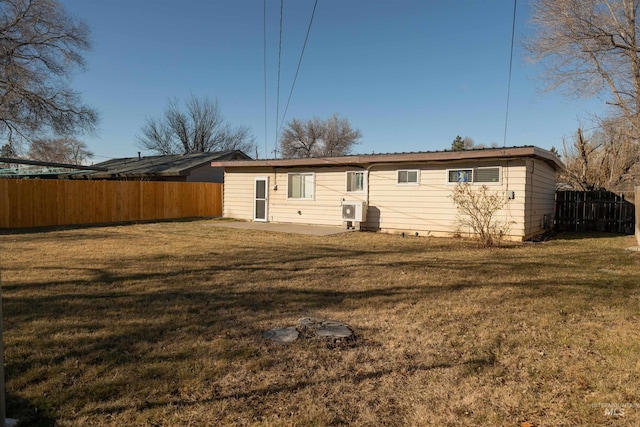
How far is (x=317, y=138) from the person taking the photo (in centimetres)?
4169

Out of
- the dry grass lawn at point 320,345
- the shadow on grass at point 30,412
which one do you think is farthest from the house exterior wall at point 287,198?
the shadow on grass at point 30,412

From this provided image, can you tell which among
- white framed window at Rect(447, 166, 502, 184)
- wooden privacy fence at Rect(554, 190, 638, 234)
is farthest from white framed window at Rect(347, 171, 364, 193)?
wooden privacy fence at Rect(554, 190, 638, 234)

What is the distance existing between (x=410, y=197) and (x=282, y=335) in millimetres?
9670

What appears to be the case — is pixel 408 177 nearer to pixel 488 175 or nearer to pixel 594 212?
pixel 488 175

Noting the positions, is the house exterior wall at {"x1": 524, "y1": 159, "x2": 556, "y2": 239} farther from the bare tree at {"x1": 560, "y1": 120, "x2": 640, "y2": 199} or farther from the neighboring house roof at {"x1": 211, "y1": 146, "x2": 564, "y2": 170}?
the bare tree at {"x1": 560, "y1": 120, "x2": 640, "y2": 199}

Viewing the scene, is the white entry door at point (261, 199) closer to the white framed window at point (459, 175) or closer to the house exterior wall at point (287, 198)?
the house exterior wall at point (287, 198)

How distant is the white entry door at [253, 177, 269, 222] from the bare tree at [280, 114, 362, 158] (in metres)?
25.2

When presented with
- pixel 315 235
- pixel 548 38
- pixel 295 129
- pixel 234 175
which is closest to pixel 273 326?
pixel 315 235

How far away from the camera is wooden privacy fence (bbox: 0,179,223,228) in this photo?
44.9ft

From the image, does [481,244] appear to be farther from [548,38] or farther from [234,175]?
[234,175]

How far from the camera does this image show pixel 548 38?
1404cm

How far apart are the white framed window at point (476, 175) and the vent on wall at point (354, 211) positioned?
113 inches

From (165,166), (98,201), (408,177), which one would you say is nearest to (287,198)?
(408,177)

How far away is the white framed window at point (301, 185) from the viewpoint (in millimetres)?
14883
